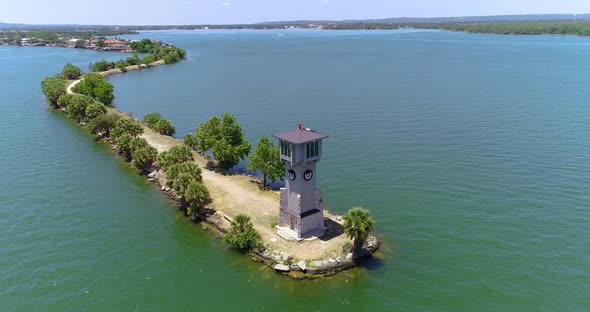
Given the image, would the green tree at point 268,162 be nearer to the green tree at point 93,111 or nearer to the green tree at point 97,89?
the green tree at point 93,111

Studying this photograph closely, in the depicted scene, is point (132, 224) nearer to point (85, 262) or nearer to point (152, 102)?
point (85, 262)

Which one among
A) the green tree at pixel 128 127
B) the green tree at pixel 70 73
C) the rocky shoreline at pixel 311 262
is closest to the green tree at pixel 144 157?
the green tree at pixel 128 127

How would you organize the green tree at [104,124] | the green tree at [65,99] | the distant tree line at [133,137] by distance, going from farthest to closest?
the green tree at [65,99], the green tree at [104,124], the distant tree line at [133,137]

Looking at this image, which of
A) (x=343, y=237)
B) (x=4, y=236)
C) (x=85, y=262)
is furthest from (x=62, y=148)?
(x=343, y=237)

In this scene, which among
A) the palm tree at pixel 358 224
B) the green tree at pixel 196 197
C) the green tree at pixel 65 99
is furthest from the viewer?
the green tree at pixel 65 99

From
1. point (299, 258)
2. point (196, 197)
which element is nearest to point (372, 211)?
point (299, 258)

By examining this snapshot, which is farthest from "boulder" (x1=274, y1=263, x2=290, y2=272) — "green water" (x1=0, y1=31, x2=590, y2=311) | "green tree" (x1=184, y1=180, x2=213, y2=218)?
"green tree" (x1=184, y1=180, x2=213, y2=218)
